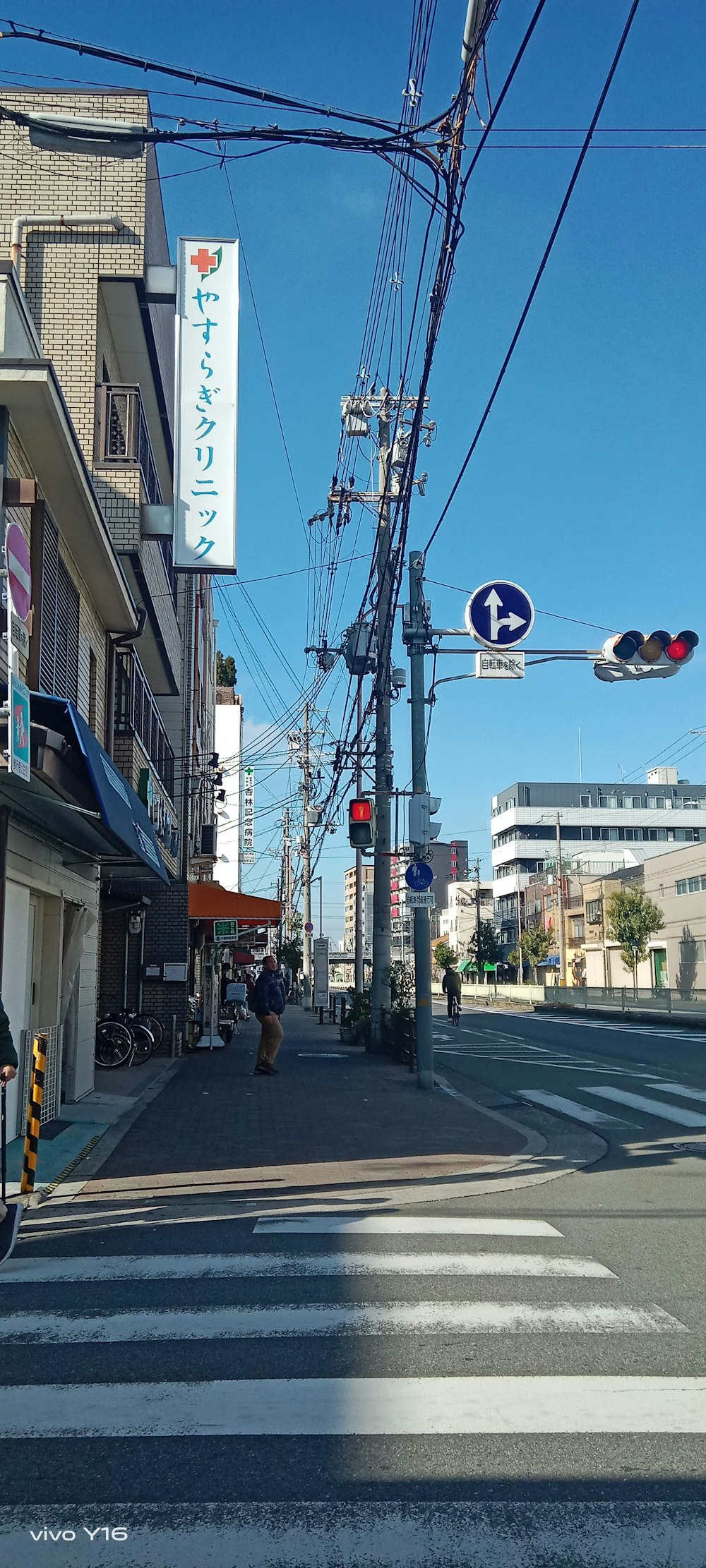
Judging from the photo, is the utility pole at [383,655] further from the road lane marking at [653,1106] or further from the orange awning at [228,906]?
the road lane marking at [653,1106]

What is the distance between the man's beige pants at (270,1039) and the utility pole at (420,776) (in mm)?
2580

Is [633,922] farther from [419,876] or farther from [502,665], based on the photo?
[502,665]

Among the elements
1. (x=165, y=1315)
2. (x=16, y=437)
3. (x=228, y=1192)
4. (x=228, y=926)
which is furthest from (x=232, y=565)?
(x=228, y=926)

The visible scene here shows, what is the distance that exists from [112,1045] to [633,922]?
44826mm

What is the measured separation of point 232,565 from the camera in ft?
46.0

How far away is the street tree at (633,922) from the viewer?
60.6 metres

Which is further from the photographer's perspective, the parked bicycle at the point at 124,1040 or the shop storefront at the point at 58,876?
the parked bicycle at the point at 124,1040

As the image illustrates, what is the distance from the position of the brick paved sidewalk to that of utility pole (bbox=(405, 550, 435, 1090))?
0.60m

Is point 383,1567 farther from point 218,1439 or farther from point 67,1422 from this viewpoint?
point 67,1422

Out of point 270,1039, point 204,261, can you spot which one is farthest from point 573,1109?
point 204,261

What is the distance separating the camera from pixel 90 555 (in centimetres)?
1334

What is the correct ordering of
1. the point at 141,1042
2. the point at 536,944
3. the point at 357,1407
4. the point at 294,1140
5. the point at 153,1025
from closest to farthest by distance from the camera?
the point at 357,1407 → the point at 294,1140 → the point at 141,1042 → the point at 153,1025 → the point at 536,944

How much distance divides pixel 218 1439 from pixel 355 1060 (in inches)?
687

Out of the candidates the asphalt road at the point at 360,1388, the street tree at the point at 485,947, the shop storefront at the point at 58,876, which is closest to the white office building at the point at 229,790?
the street tree at the point at 485,947
